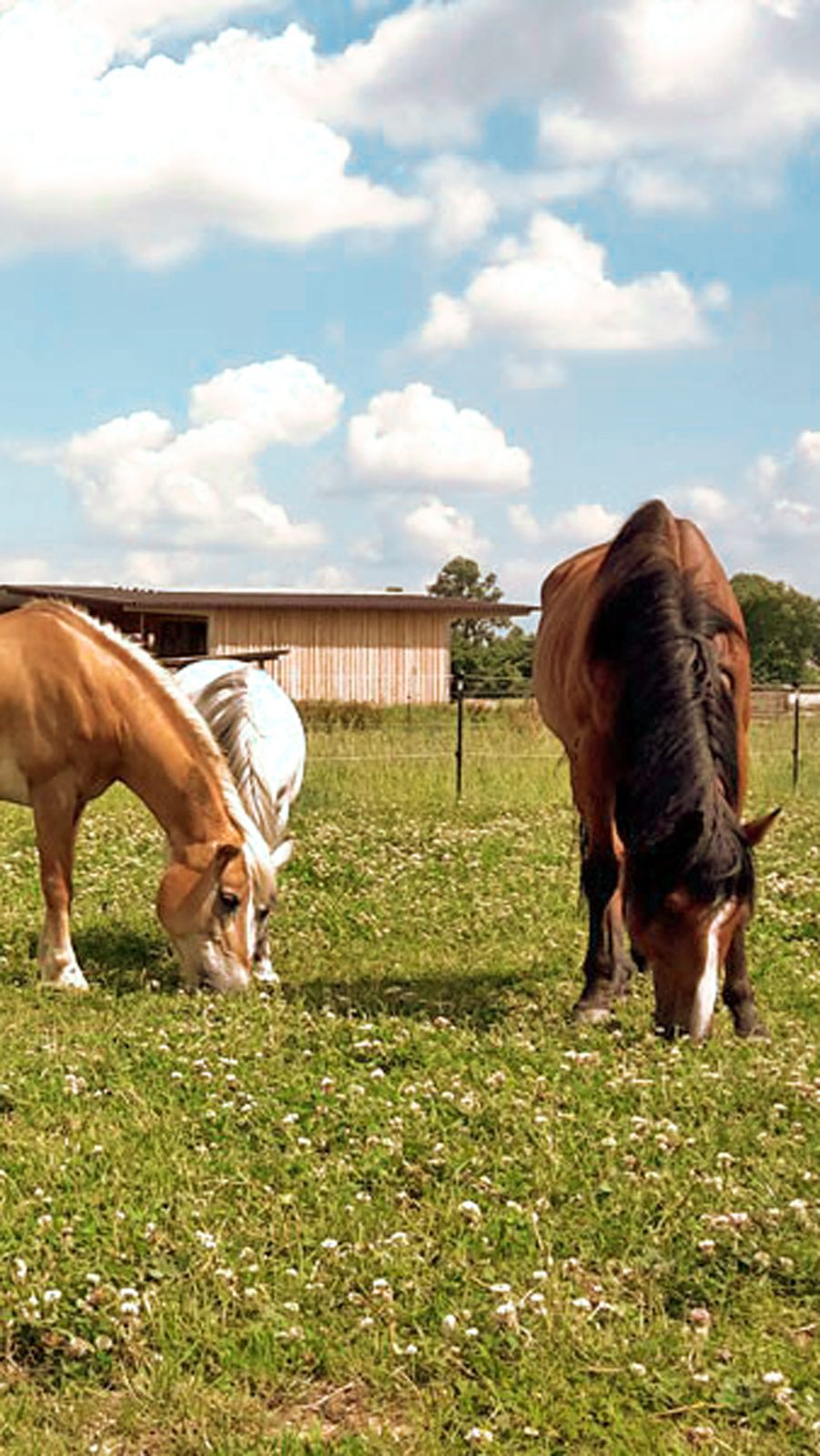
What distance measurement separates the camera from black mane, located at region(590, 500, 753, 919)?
6.25 metres

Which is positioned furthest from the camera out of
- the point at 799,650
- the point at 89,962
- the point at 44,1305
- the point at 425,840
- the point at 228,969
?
the point at 799,650

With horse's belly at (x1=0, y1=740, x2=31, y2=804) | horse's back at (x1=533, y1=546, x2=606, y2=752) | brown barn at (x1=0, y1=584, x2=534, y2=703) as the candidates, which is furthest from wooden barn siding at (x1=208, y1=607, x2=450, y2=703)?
horse's belly at (x1=0, y1=740, x2=31, y2=804)

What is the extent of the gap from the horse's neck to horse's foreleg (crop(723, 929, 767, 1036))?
2.92m

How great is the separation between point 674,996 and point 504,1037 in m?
0.84

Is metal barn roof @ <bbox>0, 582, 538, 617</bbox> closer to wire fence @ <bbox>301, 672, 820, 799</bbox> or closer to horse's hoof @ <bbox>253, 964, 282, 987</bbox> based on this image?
wire fence @ <bbox>301, 672, 820, 799</bbox>

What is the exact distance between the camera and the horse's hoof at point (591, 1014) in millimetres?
7387

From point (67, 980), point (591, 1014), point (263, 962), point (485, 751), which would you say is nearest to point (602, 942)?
point (591, 1014)

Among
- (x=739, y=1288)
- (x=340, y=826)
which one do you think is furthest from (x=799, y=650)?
(x=739, y=1288)

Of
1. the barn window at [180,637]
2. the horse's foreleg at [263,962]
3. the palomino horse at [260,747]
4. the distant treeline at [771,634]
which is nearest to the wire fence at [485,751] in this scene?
the palomino horse at [260,747]

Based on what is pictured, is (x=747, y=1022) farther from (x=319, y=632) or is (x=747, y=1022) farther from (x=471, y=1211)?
(x=319, y=632)

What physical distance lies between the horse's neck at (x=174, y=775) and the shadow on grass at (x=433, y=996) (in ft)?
3.65

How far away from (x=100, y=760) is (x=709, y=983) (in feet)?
13.3

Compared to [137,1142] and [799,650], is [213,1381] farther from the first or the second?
[799,650]

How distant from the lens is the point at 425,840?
43.4 ft
